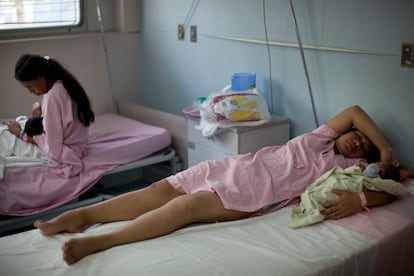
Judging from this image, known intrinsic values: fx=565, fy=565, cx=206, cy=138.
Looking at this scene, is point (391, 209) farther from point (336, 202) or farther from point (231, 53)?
point (231, 53)

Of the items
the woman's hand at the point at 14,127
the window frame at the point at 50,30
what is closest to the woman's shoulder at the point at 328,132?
the woman's hand at the point at 14,127

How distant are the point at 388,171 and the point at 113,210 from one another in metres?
1.36

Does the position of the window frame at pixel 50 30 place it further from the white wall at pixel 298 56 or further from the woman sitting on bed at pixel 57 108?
the woman sitting on bed at pixel 57 108

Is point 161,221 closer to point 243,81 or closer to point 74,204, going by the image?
point 74,204

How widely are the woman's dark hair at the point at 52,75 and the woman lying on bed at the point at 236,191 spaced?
0.90 metres

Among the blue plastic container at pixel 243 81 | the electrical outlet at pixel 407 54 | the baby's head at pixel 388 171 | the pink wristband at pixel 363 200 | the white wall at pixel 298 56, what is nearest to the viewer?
the pink wristband at pixel 363 200

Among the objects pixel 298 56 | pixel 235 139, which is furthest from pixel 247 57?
pixel 235 139

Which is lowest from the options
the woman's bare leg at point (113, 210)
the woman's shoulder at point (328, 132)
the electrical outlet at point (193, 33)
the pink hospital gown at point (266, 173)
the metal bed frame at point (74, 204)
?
the metal bed frame at point (74, 204)

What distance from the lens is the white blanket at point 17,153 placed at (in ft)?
10.9

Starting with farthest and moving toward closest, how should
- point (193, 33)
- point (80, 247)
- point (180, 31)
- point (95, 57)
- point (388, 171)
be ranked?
1. point (95, 57)
2. point (180, 31)
3. point (193, 33)
4. point (388, 171)
5. point (80, 247)

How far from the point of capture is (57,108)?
11.1 ft

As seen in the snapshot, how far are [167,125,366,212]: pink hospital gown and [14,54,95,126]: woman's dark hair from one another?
897 millimetres

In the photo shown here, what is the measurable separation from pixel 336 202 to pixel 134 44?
2.72 m

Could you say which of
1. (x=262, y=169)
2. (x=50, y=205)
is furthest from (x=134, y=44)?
(x=262, y=169)
